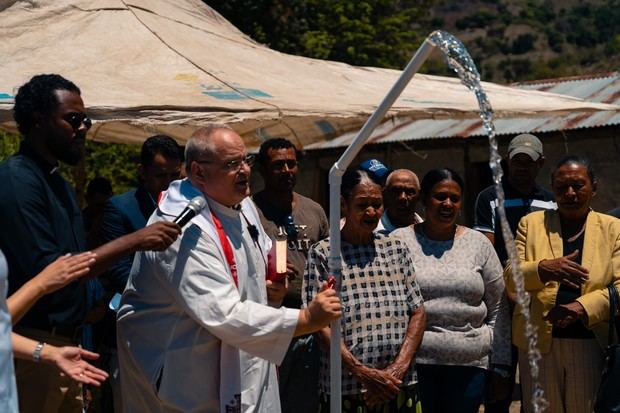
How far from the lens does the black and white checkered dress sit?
6.24 metres

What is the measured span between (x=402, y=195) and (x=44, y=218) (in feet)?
10.9

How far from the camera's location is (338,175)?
16.5 feet

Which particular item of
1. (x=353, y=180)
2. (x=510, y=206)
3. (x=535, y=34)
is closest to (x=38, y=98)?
(x=353, y=180)

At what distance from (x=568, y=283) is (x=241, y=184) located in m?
2.33

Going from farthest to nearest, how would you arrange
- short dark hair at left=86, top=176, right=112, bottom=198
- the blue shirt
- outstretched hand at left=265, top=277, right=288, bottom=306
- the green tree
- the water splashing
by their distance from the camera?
the green tree → short dark hair at left=86, top=176, right=112, bottom=198 → outstretched hand at left=265, top=277, right=288, bottom=306 → the water splashing → the blue shirt

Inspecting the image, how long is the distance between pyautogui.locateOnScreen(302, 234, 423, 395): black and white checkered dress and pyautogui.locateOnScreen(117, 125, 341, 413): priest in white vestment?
116 centimetres

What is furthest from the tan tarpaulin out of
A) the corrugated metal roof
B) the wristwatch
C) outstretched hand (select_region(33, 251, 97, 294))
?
the corrugated metal roof

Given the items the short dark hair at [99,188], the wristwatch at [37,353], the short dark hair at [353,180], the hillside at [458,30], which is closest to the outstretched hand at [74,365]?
the wristwatch at [37,353]

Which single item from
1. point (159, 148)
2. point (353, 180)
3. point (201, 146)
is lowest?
point (353, 180)

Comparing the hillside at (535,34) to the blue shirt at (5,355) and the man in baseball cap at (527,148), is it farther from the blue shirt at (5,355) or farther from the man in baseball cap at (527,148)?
the blue shirt at (5,355)

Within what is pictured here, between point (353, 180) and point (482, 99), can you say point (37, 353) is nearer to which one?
point (482, 99)

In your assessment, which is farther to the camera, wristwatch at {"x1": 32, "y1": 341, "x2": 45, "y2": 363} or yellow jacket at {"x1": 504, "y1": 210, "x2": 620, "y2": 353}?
yellow jacket at {"x1": 504, "y1": 210, "x2": 620, "y2": 353}

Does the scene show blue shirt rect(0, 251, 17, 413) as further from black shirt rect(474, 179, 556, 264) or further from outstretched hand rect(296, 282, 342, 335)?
black shirt rect(474, 179, 556, 264)

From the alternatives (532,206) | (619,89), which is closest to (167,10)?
(532,206)
